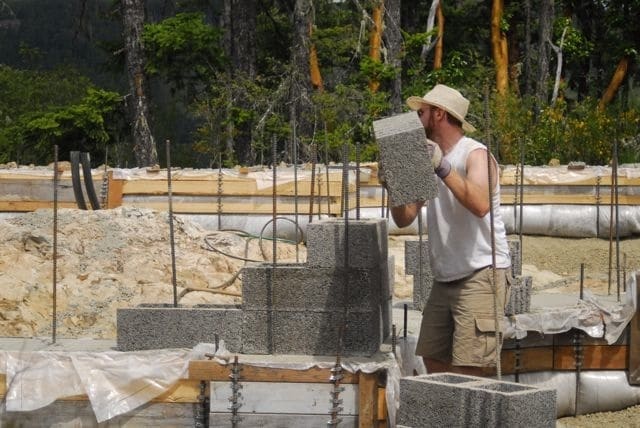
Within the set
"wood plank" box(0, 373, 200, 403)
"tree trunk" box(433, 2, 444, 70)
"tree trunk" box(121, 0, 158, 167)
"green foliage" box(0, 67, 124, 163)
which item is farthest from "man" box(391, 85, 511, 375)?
"tree trunk" box(433, 2, 444, 70)

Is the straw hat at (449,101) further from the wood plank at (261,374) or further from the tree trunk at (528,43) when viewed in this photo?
the tree trunk at (528,43)

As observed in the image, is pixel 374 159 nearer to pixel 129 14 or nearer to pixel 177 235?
pixel 129 14

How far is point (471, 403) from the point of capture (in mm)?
4902

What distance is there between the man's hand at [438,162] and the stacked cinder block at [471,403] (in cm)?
88

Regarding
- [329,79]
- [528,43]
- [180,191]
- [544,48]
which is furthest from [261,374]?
[329,79]

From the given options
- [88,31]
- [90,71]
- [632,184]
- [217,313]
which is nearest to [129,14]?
[88,31]

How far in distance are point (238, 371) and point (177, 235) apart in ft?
20.1

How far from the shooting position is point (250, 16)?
23.0m

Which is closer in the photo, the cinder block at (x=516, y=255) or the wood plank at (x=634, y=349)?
the wood plank at (x=634, y=349)

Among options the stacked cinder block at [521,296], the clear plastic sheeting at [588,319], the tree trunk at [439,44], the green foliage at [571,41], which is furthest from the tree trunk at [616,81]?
the clear plastic sheeting at [588,319]

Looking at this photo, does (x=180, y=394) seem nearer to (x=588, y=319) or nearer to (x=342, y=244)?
(x=342, y=244)

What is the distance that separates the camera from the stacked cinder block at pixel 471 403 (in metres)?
4.80

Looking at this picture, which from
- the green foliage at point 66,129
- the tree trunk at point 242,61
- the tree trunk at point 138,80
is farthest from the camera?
the tree trunk at point 242,61

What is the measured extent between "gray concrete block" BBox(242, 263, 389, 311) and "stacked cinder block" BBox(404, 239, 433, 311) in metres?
2.18
